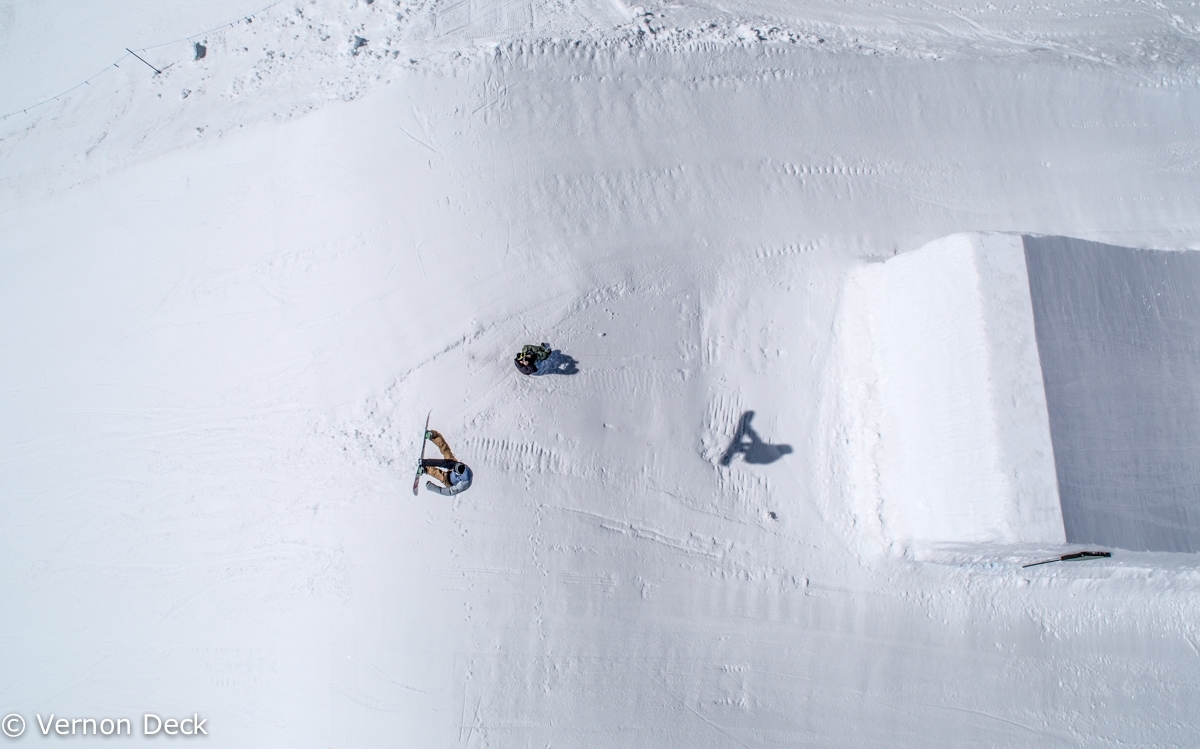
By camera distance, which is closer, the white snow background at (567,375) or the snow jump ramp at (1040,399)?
the snow jump ramp at (1040,399)

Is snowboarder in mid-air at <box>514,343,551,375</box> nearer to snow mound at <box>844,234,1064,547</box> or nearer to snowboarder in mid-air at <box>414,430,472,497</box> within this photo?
snowboarder in mid-air at <box>414,430,472,497</box>

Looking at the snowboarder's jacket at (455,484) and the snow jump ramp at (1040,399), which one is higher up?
the snow jump ramp at (1040,399)

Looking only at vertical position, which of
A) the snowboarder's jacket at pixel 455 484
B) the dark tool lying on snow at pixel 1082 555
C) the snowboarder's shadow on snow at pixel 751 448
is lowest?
the dark tool lying on snow at pixel 1082 555

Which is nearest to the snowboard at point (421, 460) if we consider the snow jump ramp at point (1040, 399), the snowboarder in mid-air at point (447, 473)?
the snowboarder in mid-air at point (447, 473)

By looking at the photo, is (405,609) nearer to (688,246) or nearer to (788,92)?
(688,246)

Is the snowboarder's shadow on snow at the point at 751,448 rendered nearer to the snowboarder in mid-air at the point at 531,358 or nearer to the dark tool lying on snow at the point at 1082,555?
the snowboarder in mid-air at the point at 531,358

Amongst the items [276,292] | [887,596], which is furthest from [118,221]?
[887,596]
